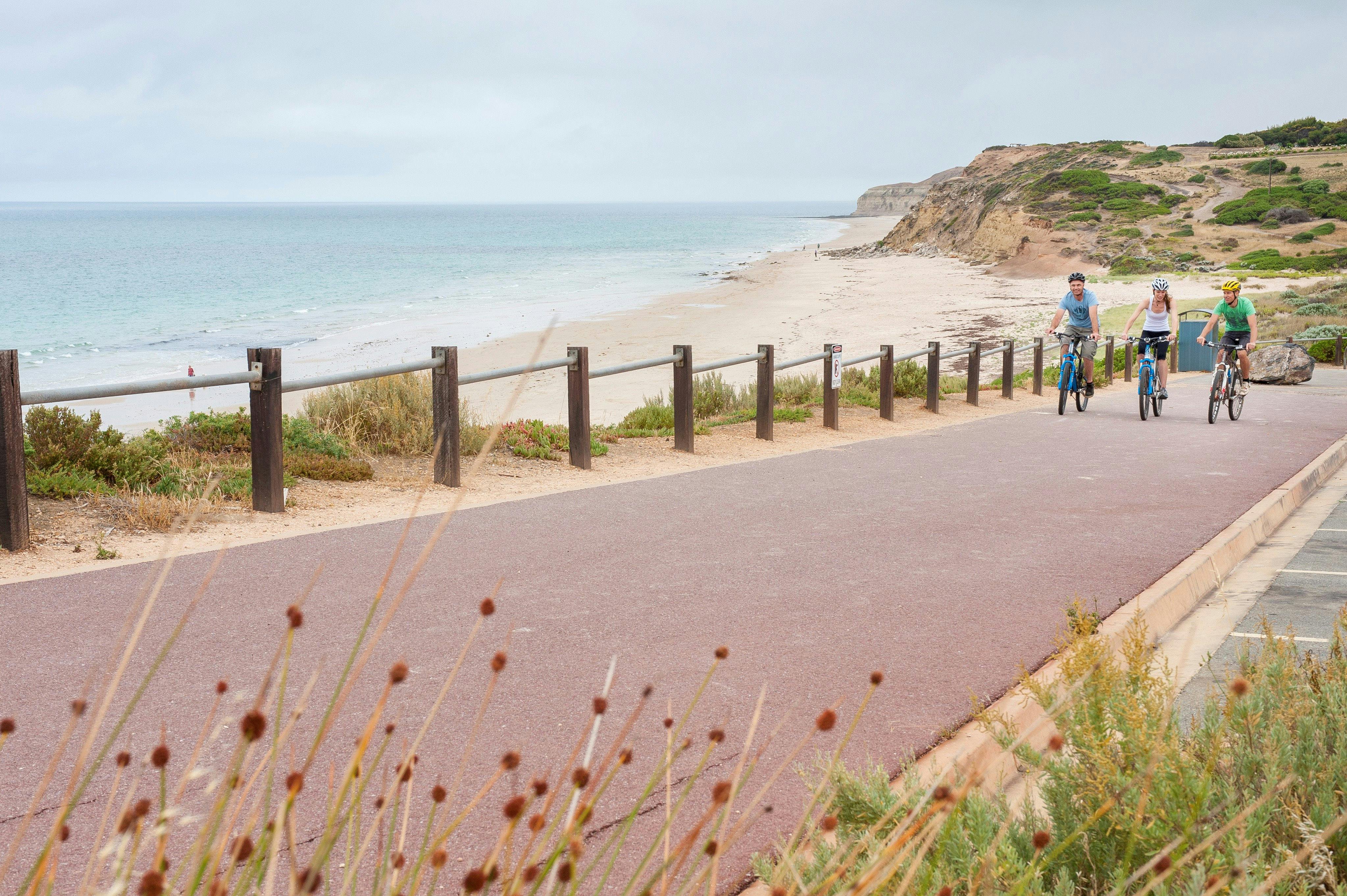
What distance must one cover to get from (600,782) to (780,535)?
13.4 feet

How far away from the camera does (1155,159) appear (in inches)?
3974

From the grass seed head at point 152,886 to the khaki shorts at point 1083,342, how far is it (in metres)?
15.8

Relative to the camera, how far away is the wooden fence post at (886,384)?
15336 millimetres

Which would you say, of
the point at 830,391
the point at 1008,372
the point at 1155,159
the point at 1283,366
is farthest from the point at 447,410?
the point at 1155,159

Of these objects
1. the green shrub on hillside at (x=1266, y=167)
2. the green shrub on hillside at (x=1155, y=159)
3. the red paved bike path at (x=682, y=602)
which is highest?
the green shrub on hillside at (x=1155, y=159)

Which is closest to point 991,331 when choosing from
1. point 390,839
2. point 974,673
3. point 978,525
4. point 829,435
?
point 829,435

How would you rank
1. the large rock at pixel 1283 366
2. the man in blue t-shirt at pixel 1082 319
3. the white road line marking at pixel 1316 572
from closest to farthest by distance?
the white road line marking at pixel 1316 572 < the man in blue t-shirt at pixel 1082 319 < the large rock at pixel 1283 366

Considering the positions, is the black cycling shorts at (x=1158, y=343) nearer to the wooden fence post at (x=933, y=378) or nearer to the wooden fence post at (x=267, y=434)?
the wooden fence post at (x=933, y=378)

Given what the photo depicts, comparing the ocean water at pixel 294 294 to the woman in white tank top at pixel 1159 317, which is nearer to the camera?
the woman in white tank top at pixel 1159 317

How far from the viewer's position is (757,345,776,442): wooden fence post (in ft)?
43.2

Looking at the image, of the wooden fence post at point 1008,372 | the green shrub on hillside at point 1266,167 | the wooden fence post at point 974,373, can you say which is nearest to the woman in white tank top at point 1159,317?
the wooden fence post at point 974,373

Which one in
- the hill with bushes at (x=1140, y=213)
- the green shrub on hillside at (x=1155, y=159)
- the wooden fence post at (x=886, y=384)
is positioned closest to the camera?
the wooden fence post at (x=886, y=384)

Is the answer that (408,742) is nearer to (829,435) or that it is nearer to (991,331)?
(829,435)

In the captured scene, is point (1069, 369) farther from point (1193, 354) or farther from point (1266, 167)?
point (1266, 167)
